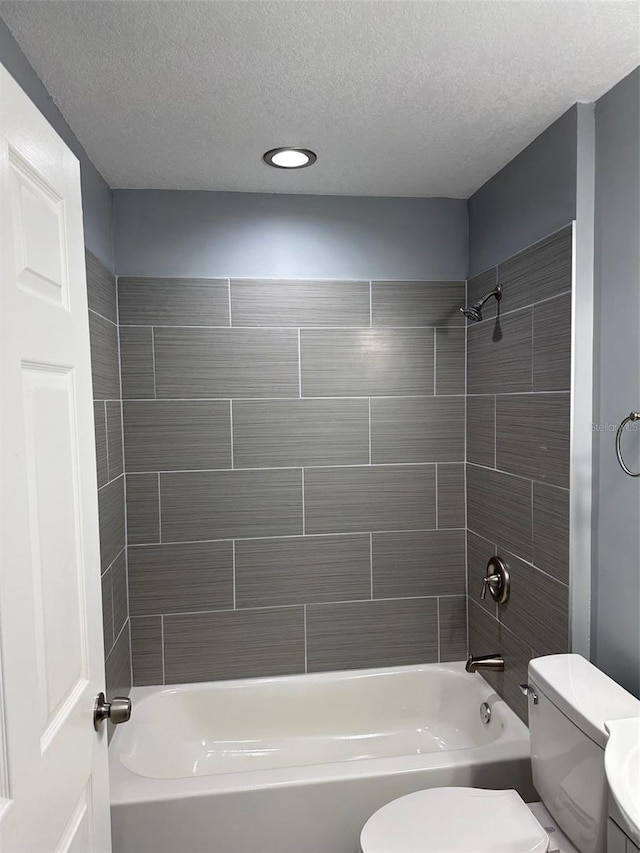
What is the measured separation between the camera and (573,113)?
5.74ft

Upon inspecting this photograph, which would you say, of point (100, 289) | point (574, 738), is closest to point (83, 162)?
point (100, 289)

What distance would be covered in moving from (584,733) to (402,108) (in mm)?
1808

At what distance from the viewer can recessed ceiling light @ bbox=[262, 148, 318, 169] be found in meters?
2.04

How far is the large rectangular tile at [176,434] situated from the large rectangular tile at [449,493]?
96 cm

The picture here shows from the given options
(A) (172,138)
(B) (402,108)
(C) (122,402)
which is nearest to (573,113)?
(B) (402,108)

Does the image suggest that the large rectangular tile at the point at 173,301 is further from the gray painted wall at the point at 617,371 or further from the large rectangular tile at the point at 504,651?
the large rectangular tile at the point at 504,651

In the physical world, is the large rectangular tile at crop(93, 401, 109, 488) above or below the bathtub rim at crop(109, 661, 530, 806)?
above

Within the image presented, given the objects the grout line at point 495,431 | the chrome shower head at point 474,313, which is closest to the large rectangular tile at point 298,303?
the chrome shower head at point 474,313

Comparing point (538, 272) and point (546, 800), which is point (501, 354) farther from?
point (546, 800)

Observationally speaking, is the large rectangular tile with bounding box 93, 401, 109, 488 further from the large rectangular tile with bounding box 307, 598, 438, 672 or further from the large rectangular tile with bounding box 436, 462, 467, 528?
the large rectangular tile with bounding box 436, 462, 467, 528

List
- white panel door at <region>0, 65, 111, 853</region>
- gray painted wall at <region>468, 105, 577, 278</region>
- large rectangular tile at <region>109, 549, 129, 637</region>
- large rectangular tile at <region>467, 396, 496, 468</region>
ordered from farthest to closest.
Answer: large rectangular tile at <region>467, 396, 496, 468</region>, large rectangular tile at <region>109, 549, 129, 637</region>, gray painted wall at <region>468, 105, 577, 278</region>, white panel door at <region>0, 65, 111, 853</region>

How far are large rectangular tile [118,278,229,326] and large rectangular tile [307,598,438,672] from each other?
1367mm

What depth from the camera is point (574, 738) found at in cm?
151

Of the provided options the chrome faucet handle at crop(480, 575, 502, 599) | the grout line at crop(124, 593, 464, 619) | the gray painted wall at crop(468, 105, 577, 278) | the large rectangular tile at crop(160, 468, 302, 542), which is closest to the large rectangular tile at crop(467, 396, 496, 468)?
the chrome faucet handle at crop(480, 575, 502, 599)
